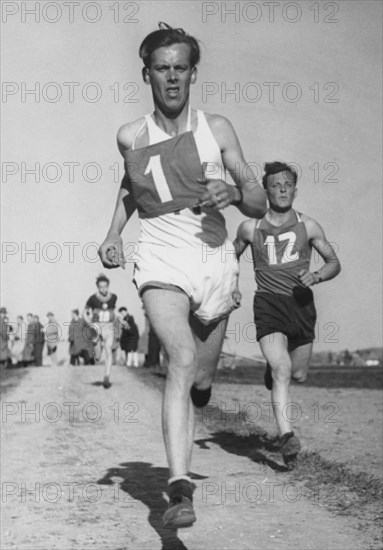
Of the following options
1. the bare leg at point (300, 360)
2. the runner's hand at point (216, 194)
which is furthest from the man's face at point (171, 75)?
the bare leg at point (300, 360)

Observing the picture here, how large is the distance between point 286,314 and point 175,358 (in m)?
2.85

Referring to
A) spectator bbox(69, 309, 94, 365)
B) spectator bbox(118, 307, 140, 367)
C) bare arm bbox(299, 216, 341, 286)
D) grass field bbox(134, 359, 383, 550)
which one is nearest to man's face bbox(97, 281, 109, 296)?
spectator bbox(118, 307, 140, 367)

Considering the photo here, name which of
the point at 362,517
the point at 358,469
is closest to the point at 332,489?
the point at 362,517

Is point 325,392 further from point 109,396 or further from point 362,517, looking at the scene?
point 362,517

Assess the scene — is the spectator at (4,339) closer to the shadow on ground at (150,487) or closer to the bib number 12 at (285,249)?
the shadow on ground at (150,487)

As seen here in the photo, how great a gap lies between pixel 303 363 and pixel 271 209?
205 centimetres

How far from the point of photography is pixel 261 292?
7359 mm

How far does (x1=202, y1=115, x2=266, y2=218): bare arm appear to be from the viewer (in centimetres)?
458

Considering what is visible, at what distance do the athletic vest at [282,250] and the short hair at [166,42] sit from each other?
191 cm

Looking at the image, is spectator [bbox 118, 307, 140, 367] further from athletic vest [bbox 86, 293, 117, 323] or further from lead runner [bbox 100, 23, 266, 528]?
lead runner [bbox 100, 23, 266, 528]

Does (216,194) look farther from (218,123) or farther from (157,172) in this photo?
(218,123)

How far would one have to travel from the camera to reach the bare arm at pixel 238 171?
15.0 feet

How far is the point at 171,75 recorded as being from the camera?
4.57 m

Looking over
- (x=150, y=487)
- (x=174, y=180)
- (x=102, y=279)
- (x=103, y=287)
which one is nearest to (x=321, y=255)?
(x=174, y=180)
